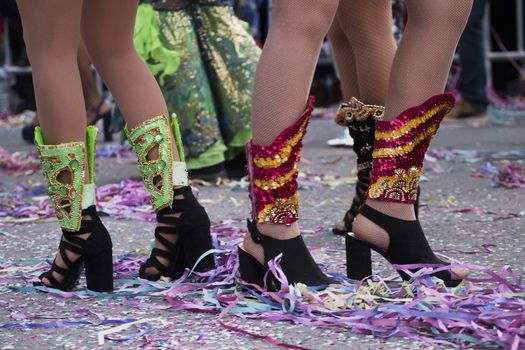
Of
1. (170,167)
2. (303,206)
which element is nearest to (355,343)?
(170,167)

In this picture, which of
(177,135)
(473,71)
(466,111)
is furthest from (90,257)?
(466,111)

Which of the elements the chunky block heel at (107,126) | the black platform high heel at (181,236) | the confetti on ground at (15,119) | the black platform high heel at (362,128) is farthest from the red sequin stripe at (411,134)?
the confetti on ground at (15,119)

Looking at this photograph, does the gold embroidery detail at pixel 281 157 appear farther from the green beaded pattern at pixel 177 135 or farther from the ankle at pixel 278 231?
the green beaded pattern at pixel 177 135

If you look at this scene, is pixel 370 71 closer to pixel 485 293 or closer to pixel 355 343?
pixel 485 293

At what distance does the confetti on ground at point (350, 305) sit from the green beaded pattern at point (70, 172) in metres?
0.19

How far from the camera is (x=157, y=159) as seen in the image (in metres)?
2.32

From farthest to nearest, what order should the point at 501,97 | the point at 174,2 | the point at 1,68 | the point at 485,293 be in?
the point at 1,68 → the point at 501,97 → the point at 174,2 → the point at 485,293

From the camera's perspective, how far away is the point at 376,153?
2158mm

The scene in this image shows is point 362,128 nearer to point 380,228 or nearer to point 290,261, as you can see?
point 380,228

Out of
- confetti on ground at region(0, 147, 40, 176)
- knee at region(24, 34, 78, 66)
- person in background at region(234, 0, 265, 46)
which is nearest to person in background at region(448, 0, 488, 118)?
person in background at region(234, 0, 265, 46)

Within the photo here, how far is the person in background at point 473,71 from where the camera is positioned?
24.8 ft

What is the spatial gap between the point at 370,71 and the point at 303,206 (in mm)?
1028

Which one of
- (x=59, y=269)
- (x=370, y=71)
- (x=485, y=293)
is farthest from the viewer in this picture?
(x=370, y=71)

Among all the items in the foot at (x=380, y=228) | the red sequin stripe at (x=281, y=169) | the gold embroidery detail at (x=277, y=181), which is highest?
the red sequin stripe at (x=281, y=169)
